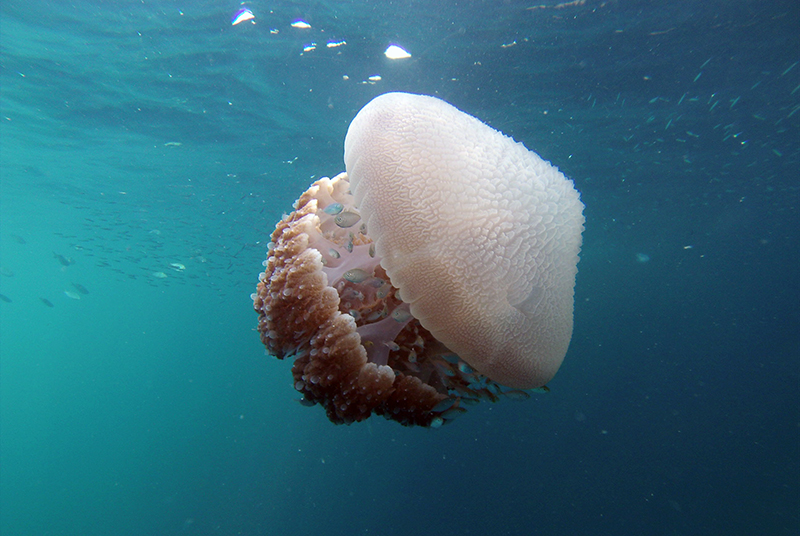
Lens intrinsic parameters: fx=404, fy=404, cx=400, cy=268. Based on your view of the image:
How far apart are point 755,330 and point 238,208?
36.1 m

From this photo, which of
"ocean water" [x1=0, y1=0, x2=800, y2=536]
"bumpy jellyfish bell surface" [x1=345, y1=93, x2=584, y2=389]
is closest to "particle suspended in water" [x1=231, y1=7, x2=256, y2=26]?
"ocean water" [x1=0, y1=0, x2=800, y2=536]

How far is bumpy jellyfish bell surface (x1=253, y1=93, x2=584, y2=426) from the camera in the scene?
4.42ft

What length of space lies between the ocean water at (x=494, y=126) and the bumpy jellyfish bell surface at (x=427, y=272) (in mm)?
6197

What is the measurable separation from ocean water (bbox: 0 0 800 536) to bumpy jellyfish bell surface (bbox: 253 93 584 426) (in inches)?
244

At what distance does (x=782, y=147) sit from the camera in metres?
12.7

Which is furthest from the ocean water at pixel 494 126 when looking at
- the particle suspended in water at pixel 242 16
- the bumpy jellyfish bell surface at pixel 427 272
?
the bumpy jellyfish bell surface at pixel 427 272

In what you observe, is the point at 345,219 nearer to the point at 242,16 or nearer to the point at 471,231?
the point at 471,231

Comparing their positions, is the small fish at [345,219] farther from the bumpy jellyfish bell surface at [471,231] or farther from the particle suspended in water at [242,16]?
the particle suspended in water at [242,16]

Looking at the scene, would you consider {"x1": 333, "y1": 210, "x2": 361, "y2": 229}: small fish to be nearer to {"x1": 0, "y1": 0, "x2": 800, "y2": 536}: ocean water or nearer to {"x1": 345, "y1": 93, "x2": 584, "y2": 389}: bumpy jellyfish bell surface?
{"x1": 345, "y1": 93, "x2": 584, "y2": 389}: bumpy jellyfish bell surface

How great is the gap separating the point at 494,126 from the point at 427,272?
11627mm

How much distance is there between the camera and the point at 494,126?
38.9 feet

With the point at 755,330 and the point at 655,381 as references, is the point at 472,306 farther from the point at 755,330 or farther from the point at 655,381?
the point at 755,330

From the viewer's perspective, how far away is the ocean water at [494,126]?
A: 8258mm

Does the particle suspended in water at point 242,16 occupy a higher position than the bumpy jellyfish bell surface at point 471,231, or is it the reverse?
the particle suspended in water at point 242,16
